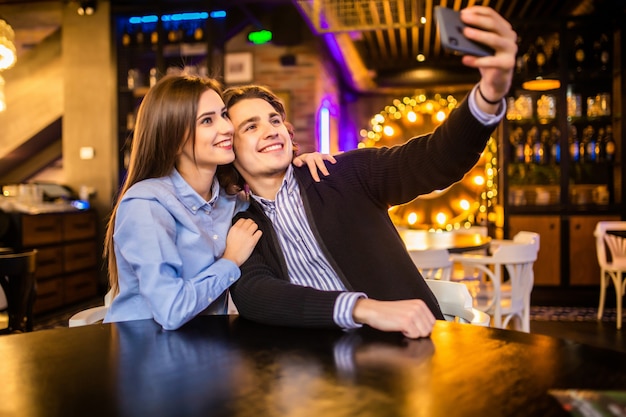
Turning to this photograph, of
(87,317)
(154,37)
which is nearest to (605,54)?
(154,37)

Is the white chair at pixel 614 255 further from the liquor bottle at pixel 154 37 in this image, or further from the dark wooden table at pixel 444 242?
the liquor bottle at pixel 154 37

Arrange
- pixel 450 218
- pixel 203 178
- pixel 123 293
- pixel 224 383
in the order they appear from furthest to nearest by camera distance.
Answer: pixel 450 218 → pixel 203 178 → pixel 123 293 → pixel 224 383

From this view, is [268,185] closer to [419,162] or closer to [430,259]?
[419,162]

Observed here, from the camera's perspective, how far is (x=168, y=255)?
4.40 feet

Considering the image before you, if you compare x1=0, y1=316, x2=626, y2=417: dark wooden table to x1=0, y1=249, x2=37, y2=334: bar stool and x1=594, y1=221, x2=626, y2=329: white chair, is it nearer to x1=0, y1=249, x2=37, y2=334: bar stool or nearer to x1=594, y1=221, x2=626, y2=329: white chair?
x1=0, y1=249, x2=37, y2=334: bar stool

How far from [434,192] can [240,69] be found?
11.2 ft

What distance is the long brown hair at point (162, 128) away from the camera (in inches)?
59.8

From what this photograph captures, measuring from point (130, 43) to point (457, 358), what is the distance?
6198 millimetres

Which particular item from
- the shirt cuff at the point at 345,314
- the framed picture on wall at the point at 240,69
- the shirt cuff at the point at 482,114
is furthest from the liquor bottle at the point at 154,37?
the shirt cuff at the point at 345,314

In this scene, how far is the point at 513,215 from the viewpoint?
582 centimetres

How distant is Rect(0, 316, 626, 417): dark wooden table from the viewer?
75cm

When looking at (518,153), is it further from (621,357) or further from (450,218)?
(621,357)

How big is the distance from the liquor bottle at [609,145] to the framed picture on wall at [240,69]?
12.8 ft

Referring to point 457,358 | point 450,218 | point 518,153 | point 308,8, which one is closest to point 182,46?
point 308,8
